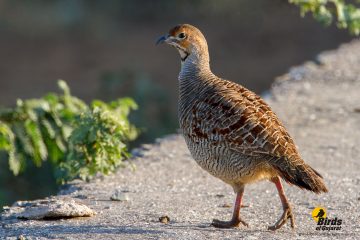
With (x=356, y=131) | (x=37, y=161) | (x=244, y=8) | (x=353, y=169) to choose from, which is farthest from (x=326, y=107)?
(x=244, y=8)

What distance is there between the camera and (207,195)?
30.4 ft

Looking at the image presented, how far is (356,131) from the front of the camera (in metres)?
12.3

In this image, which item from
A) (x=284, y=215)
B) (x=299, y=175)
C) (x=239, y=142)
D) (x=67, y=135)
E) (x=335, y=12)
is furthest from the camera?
(x=335, y=12)

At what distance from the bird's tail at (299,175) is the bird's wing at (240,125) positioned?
7 cm

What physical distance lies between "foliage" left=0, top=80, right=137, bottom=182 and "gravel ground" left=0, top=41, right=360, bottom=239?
242mm

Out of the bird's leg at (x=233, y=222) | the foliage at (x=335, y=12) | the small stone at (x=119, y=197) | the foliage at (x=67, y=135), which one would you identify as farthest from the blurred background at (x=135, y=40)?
the bird's leg at (x=233, y=222)

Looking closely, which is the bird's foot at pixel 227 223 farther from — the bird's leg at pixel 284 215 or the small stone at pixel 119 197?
the small stone at pixel 119 197

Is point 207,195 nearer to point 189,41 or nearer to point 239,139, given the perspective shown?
point 189,41

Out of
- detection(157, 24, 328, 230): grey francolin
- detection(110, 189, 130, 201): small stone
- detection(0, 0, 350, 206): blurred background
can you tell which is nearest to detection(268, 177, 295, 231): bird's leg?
detection(157, 24, 328, 230): grey francolin

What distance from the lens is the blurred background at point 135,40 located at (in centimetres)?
2428

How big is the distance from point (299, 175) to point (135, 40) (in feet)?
65.6

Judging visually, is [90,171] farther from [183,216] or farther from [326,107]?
[326,107]

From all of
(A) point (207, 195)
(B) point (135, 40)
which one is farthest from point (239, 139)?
(B) point (135, 40)

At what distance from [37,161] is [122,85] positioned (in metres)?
7.82
